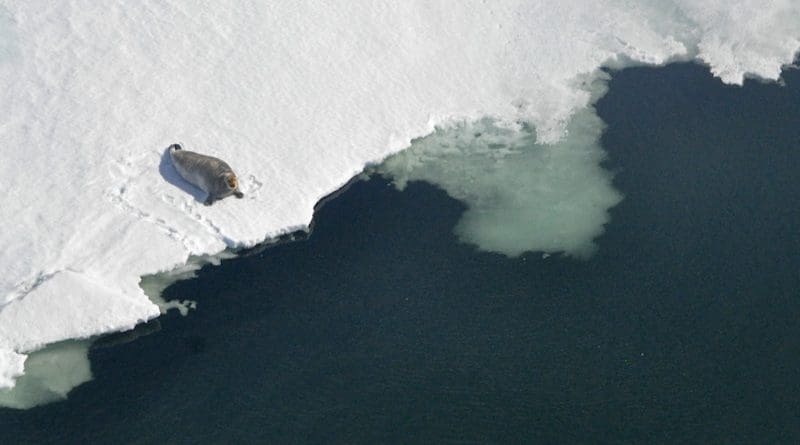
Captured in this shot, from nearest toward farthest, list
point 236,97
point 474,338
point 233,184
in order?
1. point 474,338
2. point 233,184
3. point 236,97

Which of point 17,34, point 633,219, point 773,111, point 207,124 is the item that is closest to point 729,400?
point 633,219

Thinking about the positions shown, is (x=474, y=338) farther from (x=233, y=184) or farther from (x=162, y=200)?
(x=162, y=200)

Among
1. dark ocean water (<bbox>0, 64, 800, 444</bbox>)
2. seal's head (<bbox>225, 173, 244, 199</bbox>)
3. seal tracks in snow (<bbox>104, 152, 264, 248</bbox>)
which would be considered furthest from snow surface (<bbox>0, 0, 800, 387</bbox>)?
dark ocean water (<bbox>0, 64, 800, 444</bbox>)

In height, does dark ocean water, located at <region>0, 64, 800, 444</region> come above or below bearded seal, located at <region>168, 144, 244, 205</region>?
below

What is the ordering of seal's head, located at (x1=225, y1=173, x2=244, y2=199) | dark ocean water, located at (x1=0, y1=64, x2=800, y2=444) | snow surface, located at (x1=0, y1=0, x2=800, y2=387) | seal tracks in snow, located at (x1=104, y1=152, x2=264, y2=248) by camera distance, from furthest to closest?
1. seal's head, located at (x1=225, y1=173, x2=244, y2=199)
2. seal tracks in snow, located at (x1=104, y1=152, x2=264, y2=248)
3. snow surface, located at (x1=0, y1=0, x2=800, y2=387)
4. dark ocean water, located at (x1=0, y1=64, x2=800, y2=444)

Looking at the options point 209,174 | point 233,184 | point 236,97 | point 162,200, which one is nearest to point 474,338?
point 233,184

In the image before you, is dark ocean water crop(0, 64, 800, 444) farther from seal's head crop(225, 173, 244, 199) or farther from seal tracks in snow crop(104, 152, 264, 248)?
seal's head crop(225, 173, 244, 199)

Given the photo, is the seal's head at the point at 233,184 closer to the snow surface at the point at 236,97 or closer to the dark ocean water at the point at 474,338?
the snow surface at the point at 236,97
